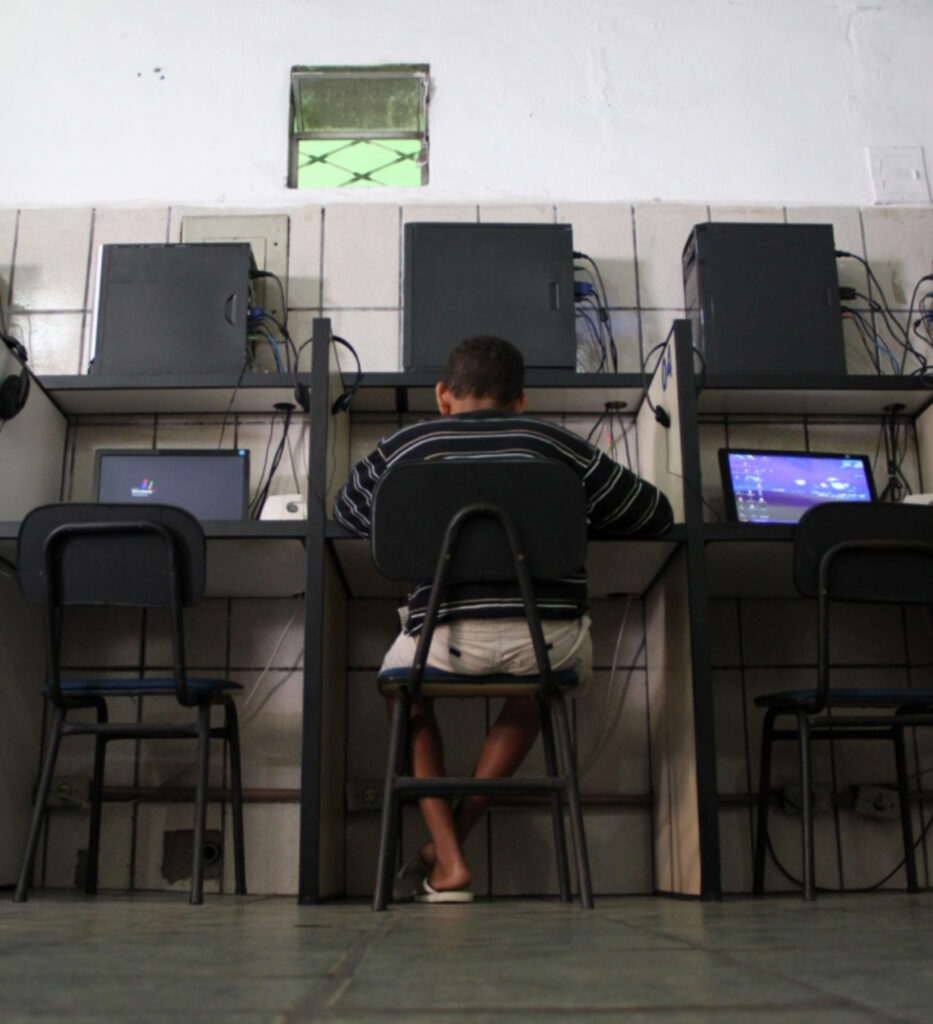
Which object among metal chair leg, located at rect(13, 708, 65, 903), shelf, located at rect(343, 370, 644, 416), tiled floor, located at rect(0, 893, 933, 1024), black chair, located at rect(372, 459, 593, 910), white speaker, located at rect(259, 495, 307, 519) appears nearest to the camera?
tiled floor, located at rect(0, 893, 933, 1024)

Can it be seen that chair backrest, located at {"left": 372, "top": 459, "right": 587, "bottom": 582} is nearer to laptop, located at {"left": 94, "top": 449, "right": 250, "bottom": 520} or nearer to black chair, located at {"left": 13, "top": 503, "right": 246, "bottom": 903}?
black chair, located at {"left": 13, "top": 503, "right": 246, "bottom": 903}

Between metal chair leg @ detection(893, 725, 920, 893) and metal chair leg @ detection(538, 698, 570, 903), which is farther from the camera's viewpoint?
metal chair leg @ detection(893, 725, 920, 893)

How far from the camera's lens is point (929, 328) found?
3217 mm

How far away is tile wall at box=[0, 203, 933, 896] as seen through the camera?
2.74m

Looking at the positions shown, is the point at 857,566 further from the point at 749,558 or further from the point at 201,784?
the point at 201,784

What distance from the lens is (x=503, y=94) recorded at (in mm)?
3404

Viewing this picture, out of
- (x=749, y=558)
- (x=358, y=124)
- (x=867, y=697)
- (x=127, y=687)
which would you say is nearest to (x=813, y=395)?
(x=749, y=558)

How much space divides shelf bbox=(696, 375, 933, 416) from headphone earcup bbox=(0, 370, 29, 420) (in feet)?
5.37

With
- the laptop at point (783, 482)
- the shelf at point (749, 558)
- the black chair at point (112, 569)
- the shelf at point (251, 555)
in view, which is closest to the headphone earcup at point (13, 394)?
the shelf at point (251, 555)

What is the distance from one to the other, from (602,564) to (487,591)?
0.65 m

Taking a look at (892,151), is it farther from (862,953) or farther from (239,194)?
(862,953)

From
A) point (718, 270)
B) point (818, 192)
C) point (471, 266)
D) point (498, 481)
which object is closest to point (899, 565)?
point (498, 481)

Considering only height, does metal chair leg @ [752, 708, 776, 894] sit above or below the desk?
below

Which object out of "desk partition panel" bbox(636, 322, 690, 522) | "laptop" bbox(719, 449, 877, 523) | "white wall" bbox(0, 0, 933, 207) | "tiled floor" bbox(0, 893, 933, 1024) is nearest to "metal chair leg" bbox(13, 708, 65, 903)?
"tiled floor" bbox(0, 893, 933, 1024)
